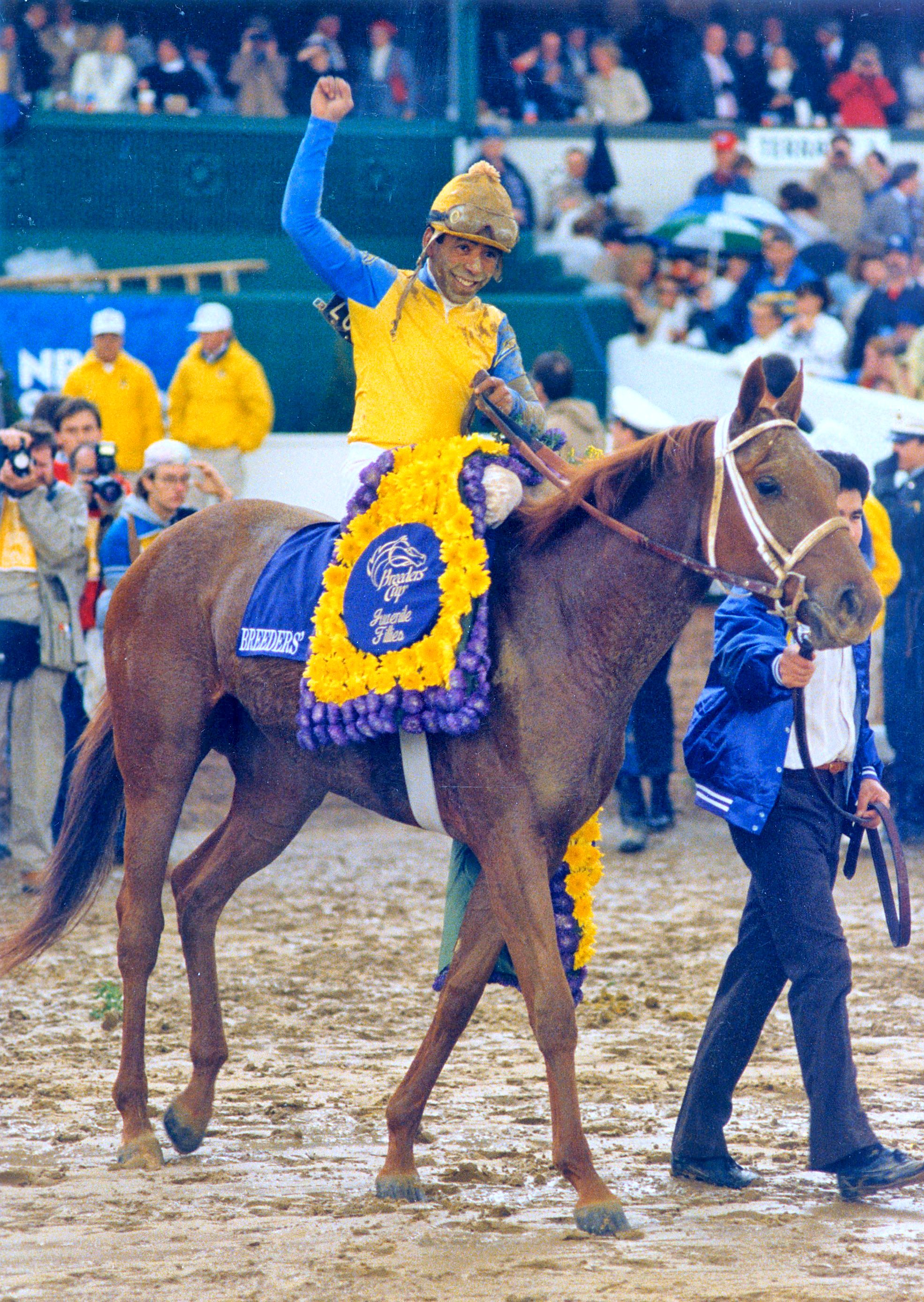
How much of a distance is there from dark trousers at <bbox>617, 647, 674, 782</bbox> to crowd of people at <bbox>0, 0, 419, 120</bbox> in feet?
22.2

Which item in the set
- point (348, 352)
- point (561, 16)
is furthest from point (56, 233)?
point (561, 16)

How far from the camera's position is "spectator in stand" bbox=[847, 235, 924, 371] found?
1297cm

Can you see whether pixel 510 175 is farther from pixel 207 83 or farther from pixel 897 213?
pixel 897 213

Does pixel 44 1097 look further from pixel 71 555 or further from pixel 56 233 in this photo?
pixel 56 233

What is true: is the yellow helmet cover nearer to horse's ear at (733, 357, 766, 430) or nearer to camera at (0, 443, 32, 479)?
horse's ear at (733, 357, 766, 430)

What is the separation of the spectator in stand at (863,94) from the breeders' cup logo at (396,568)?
12.8 meters

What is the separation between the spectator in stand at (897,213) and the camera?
47.2ft

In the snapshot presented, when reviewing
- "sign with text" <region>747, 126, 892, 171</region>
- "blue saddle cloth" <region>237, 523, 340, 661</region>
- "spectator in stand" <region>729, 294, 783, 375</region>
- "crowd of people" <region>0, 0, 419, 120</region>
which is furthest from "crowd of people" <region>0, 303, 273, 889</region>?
"sign with text" <region>747, 126, 892, 171</region>

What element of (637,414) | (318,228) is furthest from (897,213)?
(318,228)

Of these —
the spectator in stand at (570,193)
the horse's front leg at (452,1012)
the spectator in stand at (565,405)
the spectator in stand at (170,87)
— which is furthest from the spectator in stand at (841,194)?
the horse's front leg at (452,1012)

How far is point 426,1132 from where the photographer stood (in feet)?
15.7

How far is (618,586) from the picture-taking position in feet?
13.7

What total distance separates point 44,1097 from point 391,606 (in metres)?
1.93

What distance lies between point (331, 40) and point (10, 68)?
106 inches
